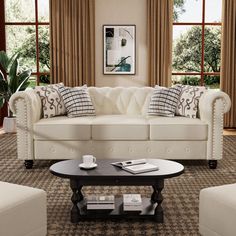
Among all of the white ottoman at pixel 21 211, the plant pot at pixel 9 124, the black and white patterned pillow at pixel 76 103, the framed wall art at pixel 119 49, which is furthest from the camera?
the framed wall art at pixel 119 49

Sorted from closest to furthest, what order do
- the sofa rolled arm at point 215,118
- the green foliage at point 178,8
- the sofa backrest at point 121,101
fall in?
1. the sofa rolled arm at point 215,118
2. the sofa backrest at point 121,101
3. the green foliage at point 178,8

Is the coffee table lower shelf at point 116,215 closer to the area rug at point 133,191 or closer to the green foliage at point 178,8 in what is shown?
the area rug at point 133,191

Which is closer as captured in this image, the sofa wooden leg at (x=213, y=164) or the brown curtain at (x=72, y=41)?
the sofa wooden leg at (x=213, y=164)

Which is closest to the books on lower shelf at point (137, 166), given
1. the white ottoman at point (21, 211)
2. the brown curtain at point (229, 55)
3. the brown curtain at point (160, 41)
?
the white ottoman at point (21, 211)

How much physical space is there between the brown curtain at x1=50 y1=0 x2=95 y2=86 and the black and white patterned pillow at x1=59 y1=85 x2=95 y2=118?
2.37 metres

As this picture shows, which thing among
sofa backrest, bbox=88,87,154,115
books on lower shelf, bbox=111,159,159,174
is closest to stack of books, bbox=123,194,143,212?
books on lower shelf, bbox=111,159,159,174

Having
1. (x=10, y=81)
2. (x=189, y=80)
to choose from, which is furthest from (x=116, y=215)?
(x=189, y=80)

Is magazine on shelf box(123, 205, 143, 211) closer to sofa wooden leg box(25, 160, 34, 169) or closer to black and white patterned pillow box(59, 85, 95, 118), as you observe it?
sofa wooden leg box(25, 160, 34, 169)

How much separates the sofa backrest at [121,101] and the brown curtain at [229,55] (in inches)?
98.4

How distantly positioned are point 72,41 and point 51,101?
2612 mm

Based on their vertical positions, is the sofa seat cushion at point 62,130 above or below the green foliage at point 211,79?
below

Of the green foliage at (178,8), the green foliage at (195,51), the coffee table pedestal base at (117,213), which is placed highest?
the green foliage at (178,8)

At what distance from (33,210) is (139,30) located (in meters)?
5.27

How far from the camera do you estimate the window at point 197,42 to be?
7352 millimetres
